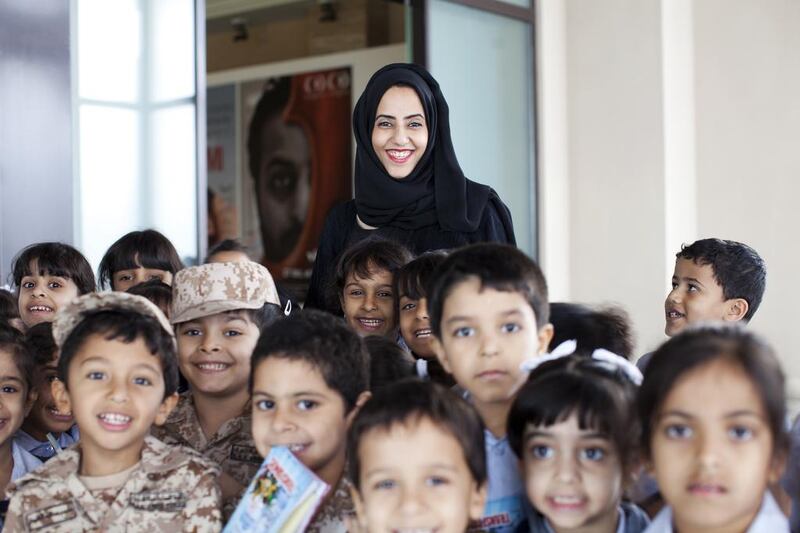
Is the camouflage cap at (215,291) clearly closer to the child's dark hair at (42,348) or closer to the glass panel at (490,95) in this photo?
the child's dark hair at (42,348)

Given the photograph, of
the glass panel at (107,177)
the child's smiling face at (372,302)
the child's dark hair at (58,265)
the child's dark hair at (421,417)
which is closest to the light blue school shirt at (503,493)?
the child's dark hair at (421,417)

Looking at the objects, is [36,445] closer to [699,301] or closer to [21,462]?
[21,462]

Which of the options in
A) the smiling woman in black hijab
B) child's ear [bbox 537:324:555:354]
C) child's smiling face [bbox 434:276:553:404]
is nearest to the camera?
child's smiling face [bbox 434:276:553:404]

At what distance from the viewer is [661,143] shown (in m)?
5.88

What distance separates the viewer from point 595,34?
20.3 feet

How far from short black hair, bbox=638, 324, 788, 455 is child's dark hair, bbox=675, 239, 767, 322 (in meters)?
1.89

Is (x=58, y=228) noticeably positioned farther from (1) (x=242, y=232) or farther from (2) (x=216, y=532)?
(1) (x=242, y=232)

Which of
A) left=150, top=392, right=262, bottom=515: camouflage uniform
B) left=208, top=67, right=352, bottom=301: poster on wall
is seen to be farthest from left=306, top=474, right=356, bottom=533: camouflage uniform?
left=208, top=67, right=352, bottom=301: poster on wall

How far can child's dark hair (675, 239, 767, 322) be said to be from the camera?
11.5 feet

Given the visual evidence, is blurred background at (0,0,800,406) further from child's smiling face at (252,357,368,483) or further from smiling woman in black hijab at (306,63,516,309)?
child's smiling face at (252,357,368,483)

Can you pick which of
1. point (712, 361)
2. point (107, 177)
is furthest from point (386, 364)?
point (107, 177)

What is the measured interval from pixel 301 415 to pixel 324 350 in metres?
0.13

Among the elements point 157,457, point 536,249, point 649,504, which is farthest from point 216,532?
point 536,249

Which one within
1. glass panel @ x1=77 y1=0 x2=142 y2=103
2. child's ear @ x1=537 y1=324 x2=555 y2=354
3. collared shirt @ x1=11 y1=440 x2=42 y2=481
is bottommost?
collared shirt @ x1=11 y1=440 x2=42 y2=481
